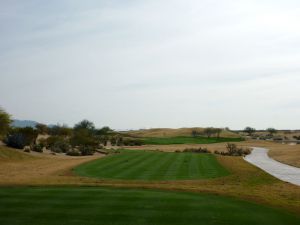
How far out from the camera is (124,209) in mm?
13867

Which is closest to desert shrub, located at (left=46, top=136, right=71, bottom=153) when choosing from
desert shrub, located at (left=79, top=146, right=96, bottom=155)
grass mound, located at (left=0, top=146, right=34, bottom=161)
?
desert shrub, located at (left=79, top=146, right=96, bottom=155)

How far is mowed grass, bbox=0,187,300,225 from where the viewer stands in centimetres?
1266

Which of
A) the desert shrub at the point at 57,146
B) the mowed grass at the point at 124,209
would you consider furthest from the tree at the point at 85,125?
the mowed grass at the point at 124,209

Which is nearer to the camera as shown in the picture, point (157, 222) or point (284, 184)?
point (157, 222)

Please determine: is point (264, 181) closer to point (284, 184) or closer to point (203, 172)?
point (284, 184)

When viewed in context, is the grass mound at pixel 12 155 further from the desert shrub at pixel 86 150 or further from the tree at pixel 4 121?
the desert shrub at pixel 86 150

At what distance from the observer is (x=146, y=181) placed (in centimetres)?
2586

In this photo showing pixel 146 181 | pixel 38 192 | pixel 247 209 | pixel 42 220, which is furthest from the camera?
pixel 146 181

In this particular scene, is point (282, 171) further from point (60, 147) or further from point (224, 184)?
point (60, 147)

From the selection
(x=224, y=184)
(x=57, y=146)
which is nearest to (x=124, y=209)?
(x=224, y=184)

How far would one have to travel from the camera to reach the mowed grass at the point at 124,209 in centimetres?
1266

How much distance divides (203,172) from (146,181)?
26.8 ft

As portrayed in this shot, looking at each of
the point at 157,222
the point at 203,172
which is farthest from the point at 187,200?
the point at 203,172

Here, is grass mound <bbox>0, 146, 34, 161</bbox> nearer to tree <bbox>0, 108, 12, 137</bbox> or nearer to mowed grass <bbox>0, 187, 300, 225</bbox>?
tree <bbox>0, 108, 12, 137</bbox>
